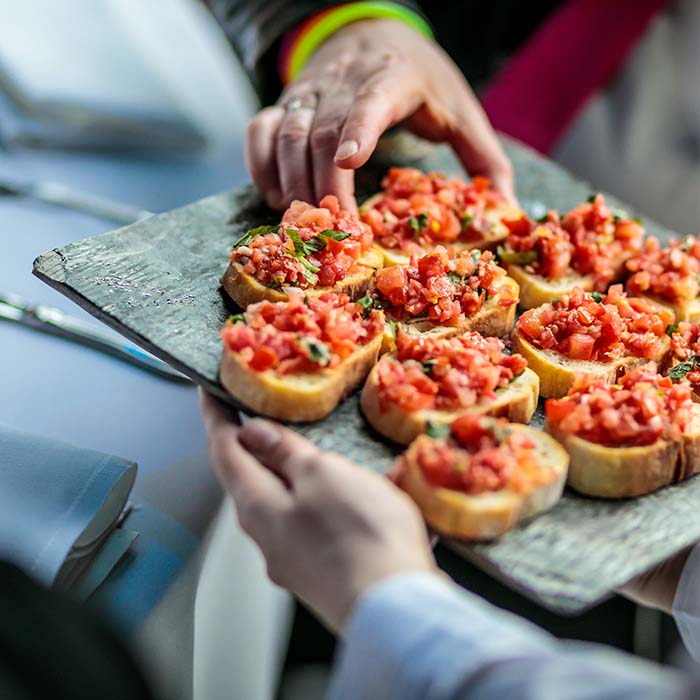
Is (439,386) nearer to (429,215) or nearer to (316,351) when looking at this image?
(316,351)

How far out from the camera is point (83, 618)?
1062mm

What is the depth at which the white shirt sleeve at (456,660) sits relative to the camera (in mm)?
987

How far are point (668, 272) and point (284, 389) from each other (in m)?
1.05

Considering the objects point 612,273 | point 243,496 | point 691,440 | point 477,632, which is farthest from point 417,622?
point 612,273

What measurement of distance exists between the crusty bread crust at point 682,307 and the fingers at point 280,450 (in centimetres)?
103

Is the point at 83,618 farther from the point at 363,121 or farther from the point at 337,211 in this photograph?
the point at 363,121

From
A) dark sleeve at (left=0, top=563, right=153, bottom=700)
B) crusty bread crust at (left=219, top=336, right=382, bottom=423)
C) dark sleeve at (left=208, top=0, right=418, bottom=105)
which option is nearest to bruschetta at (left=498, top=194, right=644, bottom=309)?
crusty bread crust at (left=219, top=336, right=382, bottom=423)

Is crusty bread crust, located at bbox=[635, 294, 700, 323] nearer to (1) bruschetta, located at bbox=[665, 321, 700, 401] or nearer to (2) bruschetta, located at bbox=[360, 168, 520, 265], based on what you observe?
(1) bruschetta, located at bbox=[665, 321, 700, 401]

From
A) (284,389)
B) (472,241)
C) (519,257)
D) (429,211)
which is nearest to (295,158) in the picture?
(429,211)

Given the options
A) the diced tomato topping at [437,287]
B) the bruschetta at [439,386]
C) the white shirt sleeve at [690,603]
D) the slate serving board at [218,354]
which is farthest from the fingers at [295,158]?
the white shirt sleeve at [690,603]

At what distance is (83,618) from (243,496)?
309mm

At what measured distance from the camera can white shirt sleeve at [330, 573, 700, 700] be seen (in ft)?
3.24

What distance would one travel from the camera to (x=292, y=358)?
5.09 feet

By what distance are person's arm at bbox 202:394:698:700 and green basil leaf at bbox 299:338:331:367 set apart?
0.56 feet
